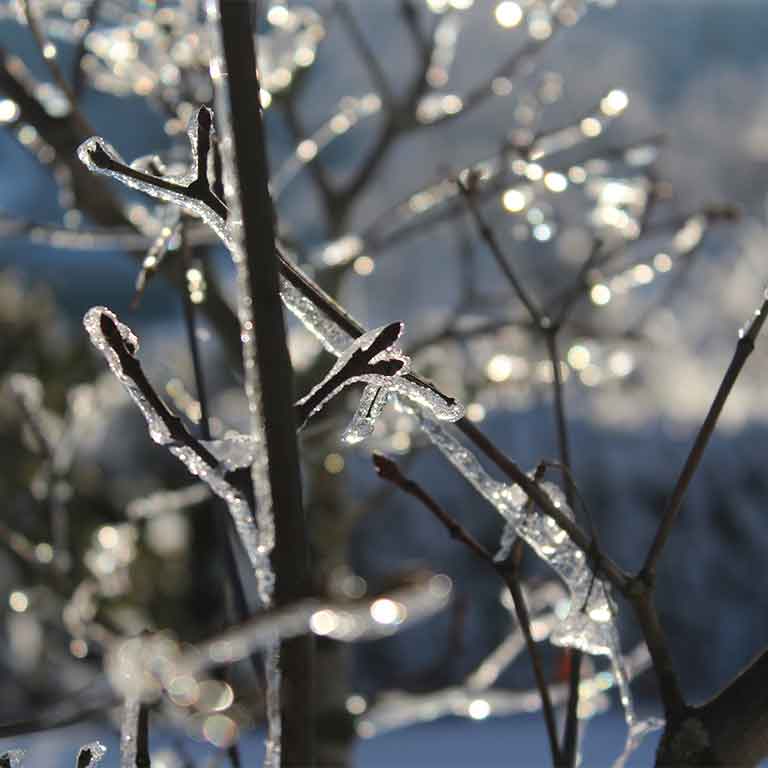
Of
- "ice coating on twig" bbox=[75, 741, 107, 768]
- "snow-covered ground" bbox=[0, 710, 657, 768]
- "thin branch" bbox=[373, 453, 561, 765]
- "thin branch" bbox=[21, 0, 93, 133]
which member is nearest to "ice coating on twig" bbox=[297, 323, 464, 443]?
"thin branch" bbox=[373, 453, 561, 765]

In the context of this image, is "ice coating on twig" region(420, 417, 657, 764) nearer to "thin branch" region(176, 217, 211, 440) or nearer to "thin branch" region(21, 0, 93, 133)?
"thin branch" region(176, 217, 211, 440)

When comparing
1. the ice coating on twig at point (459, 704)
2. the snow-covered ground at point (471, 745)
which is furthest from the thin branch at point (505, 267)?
the snow-covered ground at point (471, 745)

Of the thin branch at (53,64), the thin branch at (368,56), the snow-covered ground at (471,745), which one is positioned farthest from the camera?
the snow-covered ground at (471,745)

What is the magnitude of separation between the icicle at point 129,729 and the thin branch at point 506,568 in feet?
0.62

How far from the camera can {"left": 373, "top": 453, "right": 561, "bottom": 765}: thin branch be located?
0.55 metres

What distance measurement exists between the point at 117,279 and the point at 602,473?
4743mm

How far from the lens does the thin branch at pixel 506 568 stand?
55cm

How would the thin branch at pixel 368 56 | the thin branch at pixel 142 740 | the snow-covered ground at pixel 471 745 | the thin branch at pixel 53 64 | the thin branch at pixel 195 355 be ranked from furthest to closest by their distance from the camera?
the snow-covered ground at pixel 471 745 → the thin branch at pixel 368 56 → the thin branch at pixel 53 64 → the thin branch at pixel 195 355 → the thin branch at pixel 142 740

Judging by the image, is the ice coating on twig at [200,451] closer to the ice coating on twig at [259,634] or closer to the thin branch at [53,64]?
the ice coating on twig at [259,634]

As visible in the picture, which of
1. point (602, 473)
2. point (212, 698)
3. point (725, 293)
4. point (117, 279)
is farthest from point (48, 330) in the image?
point (212, 698)

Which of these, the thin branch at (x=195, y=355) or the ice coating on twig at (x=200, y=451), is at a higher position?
the thin branch at (x=195, y=355)

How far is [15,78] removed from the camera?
121cm

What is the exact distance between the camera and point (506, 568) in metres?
0.56

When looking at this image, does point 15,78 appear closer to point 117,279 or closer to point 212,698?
point 212,698
